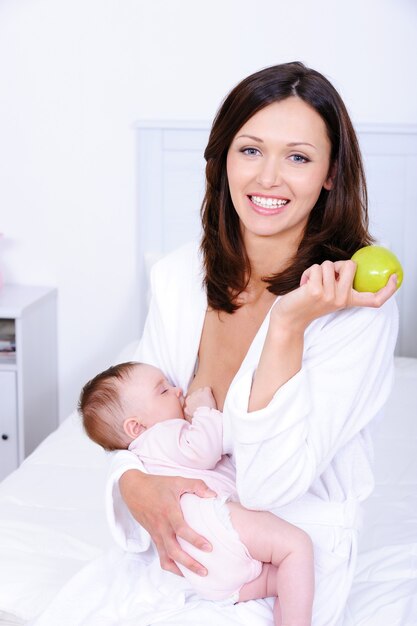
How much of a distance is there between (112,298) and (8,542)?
174cm

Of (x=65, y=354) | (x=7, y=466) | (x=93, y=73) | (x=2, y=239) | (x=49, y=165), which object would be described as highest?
(x=93, y=73)

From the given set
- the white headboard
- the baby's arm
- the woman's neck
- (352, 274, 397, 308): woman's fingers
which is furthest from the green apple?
the white headboard

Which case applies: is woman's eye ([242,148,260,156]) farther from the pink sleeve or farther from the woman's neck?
the pink sleeve

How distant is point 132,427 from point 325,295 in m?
0.50

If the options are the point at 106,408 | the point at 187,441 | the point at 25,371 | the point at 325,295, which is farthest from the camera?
the point at 25,371

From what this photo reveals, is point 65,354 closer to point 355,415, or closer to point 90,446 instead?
point 90,446

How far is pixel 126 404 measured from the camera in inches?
60.4

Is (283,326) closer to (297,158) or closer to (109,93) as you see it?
(297,158)

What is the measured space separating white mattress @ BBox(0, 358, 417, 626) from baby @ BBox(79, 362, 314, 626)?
10.7 inches

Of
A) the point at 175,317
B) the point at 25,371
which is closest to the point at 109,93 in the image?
the point at 25,371

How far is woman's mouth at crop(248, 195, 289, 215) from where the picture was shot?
57.6 inches

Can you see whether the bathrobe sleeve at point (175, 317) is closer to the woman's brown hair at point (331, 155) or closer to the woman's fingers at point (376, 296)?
the woman's brown hair at point (331, 155)

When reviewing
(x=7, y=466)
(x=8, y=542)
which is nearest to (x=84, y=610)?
(x=8, y=542)

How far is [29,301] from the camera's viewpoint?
10.5 feet
